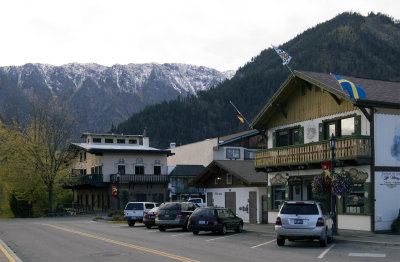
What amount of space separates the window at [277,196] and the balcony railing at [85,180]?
34192mm

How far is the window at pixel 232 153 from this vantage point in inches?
3009

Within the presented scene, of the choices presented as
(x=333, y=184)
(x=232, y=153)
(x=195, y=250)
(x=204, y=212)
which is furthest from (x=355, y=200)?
(x=232, y=153)

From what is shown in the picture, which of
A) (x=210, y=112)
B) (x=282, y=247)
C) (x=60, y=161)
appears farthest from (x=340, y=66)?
(x=282, y=247)

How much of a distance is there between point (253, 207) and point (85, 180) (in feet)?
118

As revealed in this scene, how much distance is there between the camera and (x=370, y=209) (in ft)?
89.2

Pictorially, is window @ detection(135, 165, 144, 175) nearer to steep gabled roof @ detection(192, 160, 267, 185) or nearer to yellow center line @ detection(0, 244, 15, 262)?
steep gabled roof @ detection(192, 160, 267, 185)

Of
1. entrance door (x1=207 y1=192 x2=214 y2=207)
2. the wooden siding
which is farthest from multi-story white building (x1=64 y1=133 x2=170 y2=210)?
the wooden siding

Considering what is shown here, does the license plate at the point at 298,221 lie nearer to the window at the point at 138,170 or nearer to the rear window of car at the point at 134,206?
the rear window of car at the point at 134,206

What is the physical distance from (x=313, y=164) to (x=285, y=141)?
5.22 m

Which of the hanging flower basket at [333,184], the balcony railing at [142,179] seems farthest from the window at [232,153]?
the hanging flower basket at [333,184]

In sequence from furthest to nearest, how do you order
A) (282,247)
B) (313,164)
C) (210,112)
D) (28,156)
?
(210,112), (28,156), (313,164), (282,247)

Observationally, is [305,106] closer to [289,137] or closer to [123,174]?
[289,137]

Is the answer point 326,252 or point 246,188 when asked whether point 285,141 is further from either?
point 326,252

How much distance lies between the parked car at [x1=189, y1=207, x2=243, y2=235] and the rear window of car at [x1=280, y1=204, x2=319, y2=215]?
642 cm
